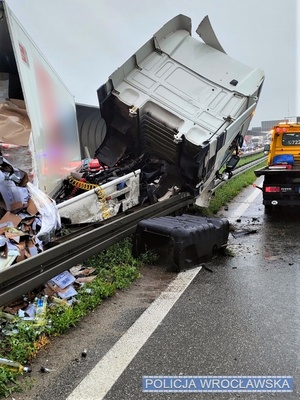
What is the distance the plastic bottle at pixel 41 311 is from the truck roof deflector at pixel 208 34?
220 inches

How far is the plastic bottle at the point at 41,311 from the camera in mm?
3170

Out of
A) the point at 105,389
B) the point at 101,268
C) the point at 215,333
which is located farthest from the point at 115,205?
the point at 105,389

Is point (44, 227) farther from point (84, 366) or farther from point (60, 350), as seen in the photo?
point (84, 366)

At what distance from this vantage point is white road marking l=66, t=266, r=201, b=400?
2.42 metres

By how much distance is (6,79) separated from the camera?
462cm

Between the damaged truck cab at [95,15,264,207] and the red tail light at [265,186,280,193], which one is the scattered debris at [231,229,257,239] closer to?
the damaged truck cab at [95,15,264,207]

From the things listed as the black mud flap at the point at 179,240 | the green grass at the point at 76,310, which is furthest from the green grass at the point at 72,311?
the black mud flap at the point at 179,240

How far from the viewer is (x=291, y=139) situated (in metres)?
9.74

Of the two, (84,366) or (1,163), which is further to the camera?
(1,163)

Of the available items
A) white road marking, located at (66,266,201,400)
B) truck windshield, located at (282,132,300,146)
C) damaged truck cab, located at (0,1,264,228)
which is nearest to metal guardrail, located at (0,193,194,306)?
damaged truck cab, located at (0,1,264,228)

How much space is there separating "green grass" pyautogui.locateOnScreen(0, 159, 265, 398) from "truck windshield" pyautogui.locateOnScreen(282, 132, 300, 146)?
5.89 metres

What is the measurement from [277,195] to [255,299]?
477 centimetres

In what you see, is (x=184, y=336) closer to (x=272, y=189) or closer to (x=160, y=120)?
(x=160, y=120)

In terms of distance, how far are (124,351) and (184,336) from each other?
19.8 inches
